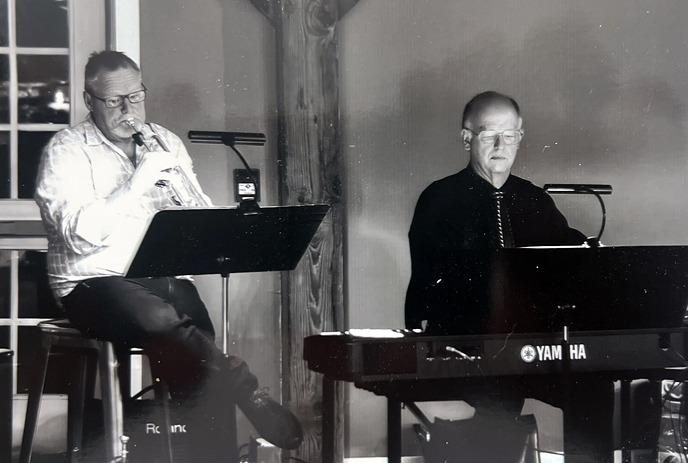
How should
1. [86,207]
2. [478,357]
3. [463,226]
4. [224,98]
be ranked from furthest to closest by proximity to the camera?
[463,226]
[224,98]
[86,207]
[478,357]

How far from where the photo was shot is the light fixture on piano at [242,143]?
2.59 metres

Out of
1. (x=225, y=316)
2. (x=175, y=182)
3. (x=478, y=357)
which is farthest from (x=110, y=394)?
(x=478, y=357)

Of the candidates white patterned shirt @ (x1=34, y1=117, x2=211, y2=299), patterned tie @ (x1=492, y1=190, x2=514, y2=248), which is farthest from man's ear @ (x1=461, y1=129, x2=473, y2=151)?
white patterned shirt @ (x1=34, y1=117, x2=211, y2=299)

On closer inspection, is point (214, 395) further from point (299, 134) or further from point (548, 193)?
point (548, 193)

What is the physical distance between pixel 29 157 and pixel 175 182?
0.47 m

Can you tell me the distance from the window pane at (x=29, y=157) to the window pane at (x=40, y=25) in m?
0.30

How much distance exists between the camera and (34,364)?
251 cm

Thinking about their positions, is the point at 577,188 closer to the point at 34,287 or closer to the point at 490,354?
the point at 490,354

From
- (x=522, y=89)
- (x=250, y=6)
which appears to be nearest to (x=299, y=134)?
(x=250, y=6)

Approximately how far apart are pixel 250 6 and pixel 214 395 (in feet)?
4.25

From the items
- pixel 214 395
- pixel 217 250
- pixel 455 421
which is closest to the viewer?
pixel 217 250

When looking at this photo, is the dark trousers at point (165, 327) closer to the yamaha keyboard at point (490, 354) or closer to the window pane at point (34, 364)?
the window pane at point (34, 364)

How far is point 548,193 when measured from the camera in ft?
9.16

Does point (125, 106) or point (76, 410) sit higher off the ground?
point (125, 106)
